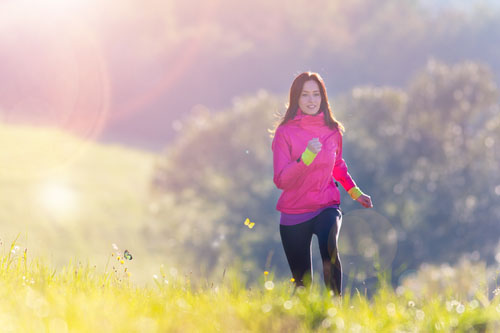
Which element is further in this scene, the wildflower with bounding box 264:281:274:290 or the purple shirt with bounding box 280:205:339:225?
the purple shirt with bounding box 280:205:339:225

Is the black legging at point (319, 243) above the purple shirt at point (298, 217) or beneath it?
beneath

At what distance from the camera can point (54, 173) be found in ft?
225

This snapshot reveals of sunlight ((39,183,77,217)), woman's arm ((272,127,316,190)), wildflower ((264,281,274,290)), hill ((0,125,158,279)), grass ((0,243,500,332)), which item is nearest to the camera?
grass ((0,243,500,332))

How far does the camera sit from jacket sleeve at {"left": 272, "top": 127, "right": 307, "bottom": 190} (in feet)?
17.3

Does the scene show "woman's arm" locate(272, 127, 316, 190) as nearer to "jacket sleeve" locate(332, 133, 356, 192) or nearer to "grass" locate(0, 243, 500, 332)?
"jacket sleeve" locate(332, 133, 356, 192)

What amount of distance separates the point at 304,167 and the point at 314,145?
23 centimetres

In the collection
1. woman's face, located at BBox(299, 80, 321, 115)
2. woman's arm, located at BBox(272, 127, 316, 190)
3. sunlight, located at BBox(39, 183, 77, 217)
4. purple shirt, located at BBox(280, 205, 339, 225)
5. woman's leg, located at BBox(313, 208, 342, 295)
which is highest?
sunlight, located at BBox(39, 183, 77, 217)

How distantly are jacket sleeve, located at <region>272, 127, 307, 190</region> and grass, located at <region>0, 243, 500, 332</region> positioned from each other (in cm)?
118

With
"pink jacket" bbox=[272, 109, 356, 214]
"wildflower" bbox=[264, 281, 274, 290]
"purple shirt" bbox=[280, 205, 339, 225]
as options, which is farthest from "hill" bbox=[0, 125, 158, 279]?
"wildflower" bbox=[264, 281, 274, 290]

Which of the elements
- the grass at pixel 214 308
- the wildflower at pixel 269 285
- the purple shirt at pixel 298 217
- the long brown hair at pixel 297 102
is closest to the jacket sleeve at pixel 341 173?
the long brown hair at pixel 297 102

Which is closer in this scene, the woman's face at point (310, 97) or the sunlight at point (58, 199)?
the woman's face at point (310, 97)

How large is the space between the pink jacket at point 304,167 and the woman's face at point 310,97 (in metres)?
0.07

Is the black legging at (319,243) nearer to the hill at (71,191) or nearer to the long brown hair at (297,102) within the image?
the long brown hair at (297,102)

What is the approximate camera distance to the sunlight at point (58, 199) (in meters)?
53.2
